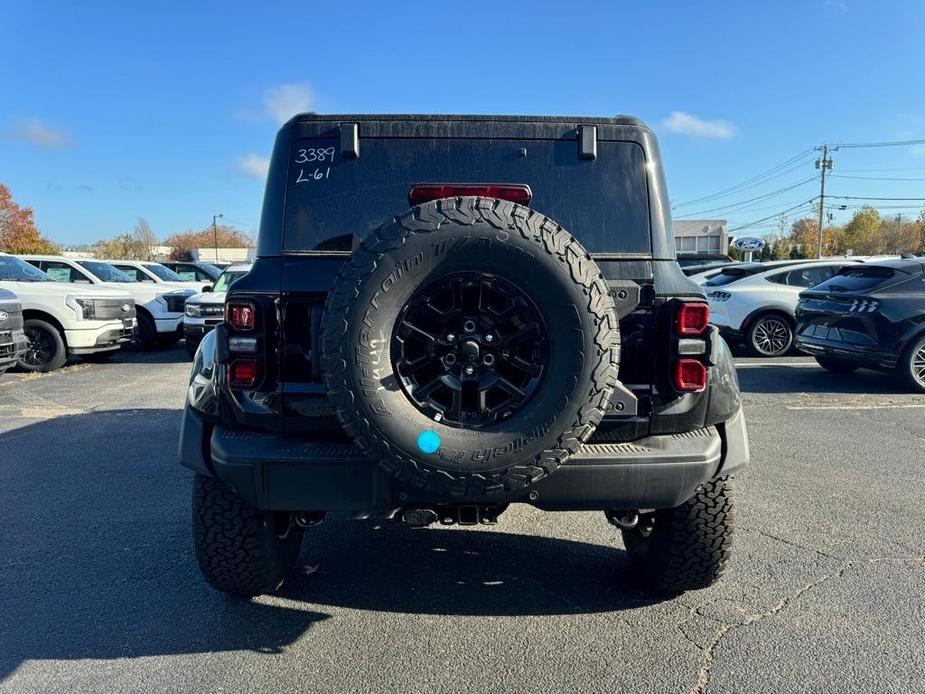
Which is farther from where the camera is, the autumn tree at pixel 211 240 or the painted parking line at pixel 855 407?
the autumn tree at pixel 211 240

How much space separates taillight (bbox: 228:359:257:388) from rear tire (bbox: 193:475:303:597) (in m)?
0.52

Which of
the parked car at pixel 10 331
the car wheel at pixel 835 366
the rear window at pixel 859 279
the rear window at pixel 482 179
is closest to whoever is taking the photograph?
the rear window at pixel 482 179

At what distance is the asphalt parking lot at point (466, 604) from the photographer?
2447 mm

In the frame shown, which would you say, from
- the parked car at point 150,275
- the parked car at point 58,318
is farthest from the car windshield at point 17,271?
the parked car at point 150,275

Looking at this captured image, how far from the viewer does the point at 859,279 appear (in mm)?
8125

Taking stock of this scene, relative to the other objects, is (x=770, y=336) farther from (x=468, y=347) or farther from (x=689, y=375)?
(x=468, y=347)

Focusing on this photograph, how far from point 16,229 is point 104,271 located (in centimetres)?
5017

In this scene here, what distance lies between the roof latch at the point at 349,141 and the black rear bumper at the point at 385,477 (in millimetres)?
1174

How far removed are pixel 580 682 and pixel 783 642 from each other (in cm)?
91

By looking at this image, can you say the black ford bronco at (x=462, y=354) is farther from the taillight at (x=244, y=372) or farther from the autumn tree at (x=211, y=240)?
the autumn tree at (x=211, y=240)

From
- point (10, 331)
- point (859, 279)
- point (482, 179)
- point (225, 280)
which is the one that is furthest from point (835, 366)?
point (10, 331)

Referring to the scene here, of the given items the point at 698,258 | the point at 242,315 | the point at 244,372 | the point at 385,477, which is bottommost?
the point at 385,477

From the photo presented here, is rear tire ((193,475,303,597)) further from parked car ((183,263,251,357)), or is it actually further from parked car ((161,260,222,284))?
parked car ((161,260,222,284))

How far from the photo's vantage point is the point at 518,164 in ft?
8.84
